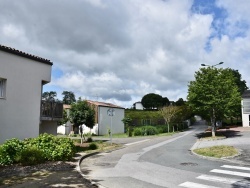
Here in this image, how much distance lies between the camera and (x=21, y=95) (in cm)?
1591

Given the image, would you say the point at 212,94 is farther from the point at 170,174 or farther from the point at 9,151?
the point at 9,151

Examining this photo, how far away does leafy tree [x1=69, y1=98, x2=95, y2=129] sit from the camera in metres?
25.2

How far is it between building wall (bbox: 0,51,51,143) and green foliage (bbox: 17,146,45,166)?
3892 millimetres

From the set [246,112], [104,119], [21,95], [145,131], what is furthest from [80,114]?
[246,112]

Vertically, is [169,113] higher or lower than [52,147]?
higher

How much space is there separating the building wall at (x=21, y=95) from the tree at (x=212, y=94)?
54.7 feet

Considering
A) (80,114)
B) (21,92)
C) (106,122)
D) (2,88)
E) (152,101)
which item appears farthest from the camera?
(152,101)

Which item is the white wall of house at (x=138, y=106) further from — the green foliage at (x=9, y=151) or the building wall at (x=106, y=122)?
the green foliage at (x=9, y=151)

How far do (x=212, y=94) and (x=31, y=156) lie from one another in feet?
69.6

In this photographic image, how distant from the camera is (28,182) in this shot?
8555 millimetres

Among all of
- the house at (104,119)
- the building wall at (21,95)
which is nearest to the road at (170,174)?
the building wall at (21,95)

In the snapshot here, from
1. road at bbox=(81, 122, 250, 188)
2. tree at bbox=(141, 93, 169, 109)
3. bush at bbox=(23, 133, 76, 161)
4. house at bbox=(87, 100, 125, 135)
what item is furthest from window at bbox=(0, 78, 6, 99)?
tree at bbox=(141, 93, 169, 109)

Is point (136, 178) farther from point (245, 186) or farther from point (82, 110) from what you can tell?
point (82, 110)

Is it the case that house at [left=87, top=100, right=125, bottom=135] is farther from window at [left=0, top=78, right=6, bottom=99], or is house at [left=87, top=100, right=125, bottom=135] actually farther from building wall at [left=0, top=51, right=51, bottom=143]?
window at [left=0, top=78, right=6, bottom=99]
